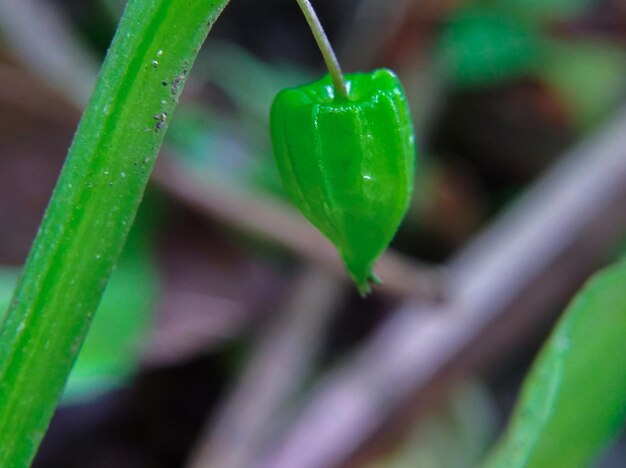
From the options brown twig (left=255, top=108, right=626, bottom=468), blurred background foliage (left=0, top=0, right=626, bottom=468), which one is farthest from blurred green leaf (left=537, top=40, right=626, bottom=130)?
brown twig (left=255, top=108, right=626, bottom=468)

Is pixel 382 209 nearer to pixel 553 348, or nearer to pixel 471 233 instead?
pixel 553 348

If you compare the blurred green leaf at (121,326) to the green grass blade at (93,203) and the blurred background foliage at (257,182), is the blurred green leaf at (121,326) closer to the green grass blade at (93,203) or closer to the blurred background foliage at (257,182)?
the blurred background foliage at (257,182)

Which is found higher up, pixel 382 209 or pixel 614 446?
pixel 382 209

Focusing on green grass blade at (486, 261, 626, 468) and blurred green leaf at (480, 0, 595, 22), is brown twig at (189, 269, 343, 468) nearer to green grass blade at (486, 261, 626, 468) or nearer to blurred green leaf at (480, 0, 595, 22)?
green grass blade at (486, 261, 626, 468)

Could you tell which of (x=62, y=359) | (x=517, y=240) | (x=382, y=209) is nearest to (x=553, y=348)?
(x=382, y=209)

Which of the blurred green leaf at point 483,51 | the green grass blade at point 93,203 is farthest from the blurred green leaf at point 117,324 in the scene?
the blurred green leaf at point 483,51
